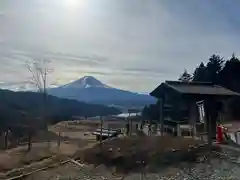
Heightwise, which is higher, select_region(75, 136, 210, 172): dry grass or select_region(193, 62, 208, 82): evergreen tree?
select_region(193, 62, 208, 82): evergreen tree

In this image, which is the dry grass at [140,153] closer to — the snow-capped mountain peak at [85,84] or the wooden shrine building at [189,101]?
the wooden shrine building at [189,101]

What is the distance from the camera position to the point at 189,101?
14789 millimetres

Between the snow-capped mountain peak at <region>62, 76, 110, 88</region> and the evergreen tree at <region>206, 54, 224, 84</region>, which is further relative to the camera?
the snow-capped mountain peak at <region>62, 76, 110, 88</region>

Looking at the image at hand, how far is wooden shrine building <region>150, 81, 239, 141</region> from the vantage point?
1438 centimetres

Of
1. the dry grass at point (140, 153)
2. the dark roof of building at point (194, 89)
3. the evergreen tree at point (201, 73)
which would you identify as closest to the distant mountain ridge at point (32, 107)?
the evergreen tree at point (201, 73)

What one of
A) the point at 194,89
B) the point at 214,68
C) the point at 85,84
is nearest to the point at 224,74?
the point at 214,68

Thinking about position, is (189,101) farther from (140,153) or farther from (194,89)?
(140,153)

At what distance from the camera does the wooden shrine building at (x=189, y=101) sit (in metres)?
14.4

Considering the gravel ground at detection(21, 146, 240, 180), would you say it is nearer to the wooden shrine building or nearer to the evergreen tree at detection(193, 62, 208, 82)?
the wooden shrine building

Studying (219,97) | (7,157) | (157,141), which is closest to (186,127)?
(219,97)

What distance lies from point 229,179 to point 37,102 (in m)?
37.3

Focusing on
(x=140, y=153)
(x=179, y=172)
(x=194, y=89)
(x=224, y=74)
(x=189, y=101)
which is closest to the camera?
(x=179, y=172)

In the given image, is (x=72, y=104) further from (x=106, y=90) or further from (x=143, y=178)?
(x=106, y=90)

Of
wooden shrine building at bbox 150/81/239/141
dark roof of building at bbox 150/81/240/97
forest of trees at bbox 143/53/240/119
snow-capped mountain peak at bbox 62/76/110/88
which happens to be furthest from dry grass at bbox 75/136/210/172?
snow-capped mountain peak at bbox 62/76/110/88
